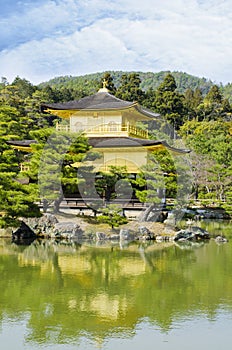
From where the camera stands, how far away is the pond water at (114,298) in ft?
18.1

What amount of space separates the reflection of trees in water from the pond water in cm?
1

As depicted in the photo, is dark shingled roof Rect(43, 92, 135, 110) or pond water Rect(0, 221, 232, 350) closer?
pond water Rect(0, 221, 232, 350)

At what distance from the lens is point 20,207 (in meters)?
12.6

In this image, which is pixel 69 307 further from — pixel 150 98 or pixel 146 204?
pixel 150 98

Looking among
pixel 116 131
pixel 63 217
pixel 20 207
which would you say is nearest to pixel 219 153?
pixel 116 131

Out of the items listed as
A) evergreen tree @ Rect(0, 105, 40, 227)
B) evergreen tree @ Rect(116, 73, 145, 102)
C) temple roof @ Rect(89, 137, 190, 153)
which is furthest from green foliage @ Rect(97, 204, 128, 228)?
evergreen tree @ Rect(116, 73, 145, 102)

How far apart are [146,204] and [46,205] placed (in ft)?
10.8

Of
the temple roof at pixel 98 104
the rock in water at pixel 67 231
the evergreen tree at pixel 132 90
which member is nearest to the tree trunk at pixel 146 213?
the rock in water at pixel 67 231

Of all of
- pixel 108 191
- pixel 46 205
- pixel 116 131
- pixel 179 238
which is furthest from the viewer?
pixel 116 131

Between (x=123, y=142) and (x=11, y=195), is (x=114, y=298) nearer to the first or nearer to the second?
(x=11, y=195)

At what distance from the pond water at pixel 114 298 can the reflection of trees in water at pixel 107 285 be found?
0.04 ft

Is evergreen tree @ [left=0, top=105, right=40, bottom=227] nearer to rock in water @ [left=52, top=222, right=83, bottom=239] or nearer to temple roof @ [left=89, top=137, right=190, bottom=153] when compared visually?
rock in water @ [left=52, top=222, right=83, bottom=239]

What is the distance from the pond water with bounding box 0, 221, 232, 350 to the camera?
5508 mm

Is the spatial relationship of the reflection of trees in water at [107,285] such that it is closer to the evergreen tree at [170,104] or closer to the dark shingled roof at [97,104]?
the dark shingled roof at [97,104]
